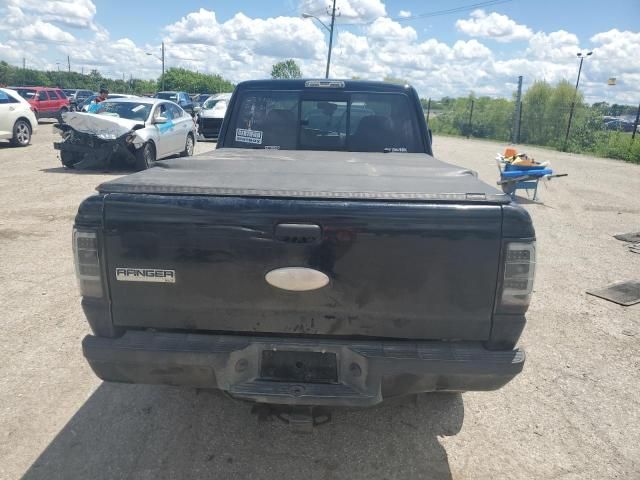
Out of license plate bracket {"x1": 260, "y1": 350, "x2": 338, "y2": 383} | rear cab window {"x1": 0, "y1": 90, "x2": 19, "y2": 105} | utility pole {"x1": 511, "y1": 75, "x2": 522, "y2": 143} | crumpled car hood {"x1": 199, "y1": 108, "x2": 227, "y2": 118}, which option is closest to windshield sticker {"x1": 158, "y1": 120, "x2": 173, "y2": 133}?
rear cab window {"x1": 0, "y1": 90, "x2": 19, "y2": 105}

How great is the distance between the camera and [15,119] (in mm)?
15414

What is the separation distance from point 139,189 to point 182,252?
0.35 meters

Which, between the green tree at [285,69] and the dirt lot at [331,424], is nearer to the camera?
the dirt lot at [331,424]

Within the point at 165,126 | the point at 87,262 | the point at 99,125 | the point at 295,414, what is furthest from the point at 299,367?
the point at 165,126

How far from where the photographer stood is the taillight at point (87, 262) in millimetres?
2223

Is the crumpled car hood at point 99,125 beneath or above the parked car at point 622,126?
beneath

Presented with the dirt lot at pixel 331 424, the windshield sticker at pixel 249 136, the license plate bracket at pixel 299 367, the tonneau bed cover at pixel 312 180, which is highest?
the windshield sticker at pixel 249 136

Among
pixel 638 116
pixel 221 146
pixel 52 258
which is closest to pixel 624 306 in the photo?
pixel 221 146

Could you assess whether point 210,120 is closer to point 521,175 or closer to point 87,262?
point 521,175

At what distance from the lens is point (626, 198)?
11.7 metres

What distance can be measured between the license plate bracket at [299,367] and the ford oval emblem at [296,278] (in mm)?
331

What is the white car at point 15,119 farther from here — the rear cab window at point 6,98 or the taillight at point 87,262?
the taillight at point 87,262

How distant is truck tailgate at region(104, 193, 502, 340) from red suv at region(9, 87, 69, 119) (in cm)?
2629

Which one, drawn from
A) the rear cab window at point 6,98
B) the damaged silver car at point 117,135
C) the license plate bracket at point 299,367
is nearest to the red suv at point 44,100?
the rear cab window at point 6,98
